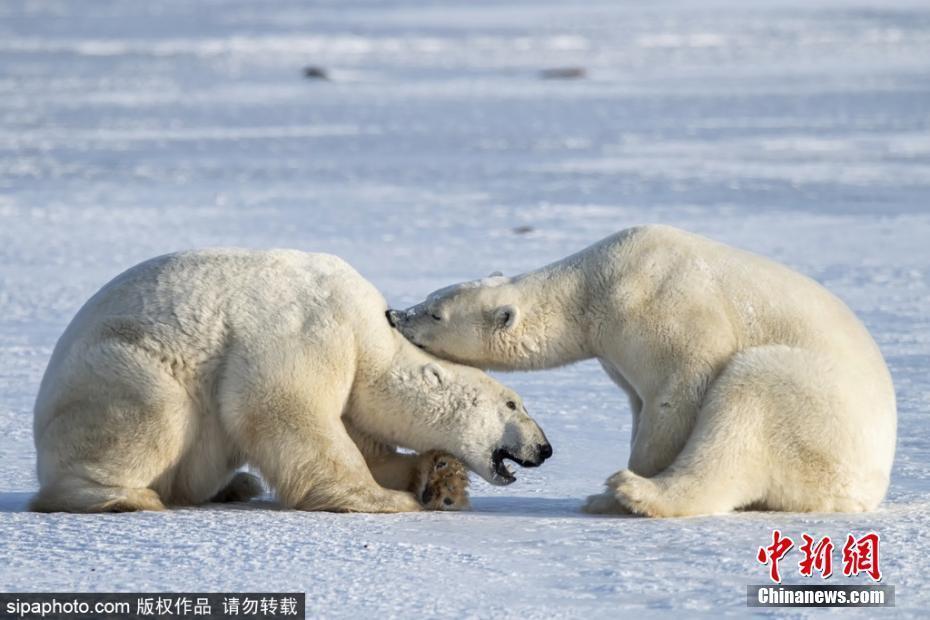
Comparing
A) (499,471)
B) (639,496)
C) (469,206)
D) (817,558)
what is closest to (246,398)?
(499,471)

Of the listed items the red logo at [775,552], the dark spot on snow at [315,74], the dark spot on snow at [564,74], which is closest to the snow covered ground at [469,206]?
the red logo at [775,552]

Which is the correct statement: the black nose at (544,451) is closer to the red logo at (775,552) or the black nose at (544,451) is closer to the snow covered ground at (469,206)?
the snow covered ground at (469,206)

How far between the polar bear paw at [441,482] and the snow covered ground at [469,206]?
11cm

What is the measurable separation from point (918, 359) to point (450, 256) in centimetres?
349

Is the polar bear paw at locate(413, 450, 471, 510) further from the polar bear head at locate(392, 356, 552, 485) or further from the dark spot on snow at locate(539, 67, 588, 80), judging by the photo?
the dark spot on snow at locate(539, 67, 588, 80)

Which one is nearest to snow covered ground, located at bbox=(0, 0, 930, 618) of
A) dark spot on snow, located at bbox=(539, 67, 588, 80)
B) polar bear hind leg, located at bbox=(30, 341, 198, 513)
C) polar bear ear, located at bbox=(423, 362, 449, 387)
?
polar bear hind leg, located at bbox=(30, 341, 198, 513)

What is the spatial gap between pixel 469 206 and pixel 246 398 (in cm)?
755

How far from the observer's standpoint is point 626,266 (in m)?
4.93

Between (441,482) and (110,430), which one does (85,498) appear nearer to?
(110,430)

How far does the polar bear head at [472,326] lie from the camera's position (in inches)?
199

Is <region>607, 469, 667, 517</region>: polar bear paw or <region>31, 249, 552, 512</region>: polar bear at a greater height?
<region>31, 249, 552, 512</region>: polar bear

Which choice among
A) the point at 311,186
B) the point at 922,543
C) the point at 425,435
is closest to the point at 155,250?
the point at 311,186

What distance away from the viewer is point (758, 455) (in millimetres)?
4551

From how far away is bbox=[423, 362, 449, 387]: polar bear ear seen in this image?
16.1ft
